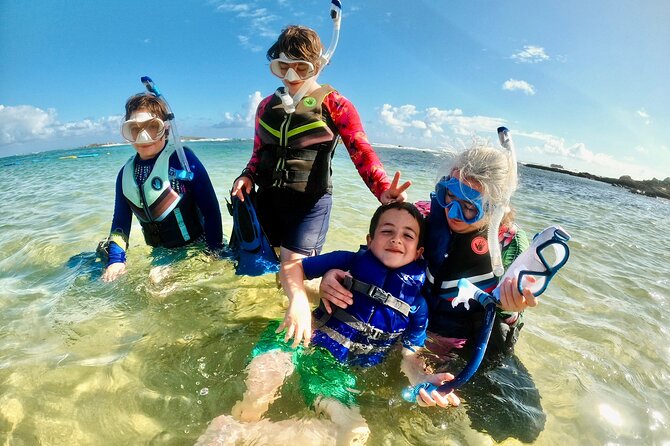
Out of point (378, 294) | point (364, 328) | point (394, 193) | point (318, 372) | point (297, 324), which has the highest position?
point (394, 193)

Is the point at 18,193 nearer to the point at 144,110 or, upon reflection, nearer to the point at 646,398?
the point at 144,110

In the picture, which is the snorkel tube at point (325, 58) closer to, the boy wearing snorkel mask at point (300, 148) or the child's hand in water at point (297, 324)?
the boy wearing snorkel mask at point (300, 148)

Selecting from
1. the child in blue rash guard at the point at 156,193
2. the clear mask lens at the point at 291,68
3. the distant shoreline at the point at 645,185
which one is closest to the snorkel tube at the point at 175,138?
the child in blue rash guard at the point at 156,193

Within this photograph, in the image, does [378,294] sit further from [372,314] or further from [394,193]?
[394,193]

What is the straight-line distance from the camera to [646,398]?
2764mm

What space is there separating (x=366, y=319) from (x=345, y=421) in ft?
1.97

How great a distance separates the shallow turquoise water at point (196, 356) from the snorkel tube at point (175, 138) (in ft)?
2.61

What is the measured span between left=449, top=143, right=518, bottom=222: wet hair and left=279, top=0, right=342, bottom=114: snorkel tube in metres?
1.32

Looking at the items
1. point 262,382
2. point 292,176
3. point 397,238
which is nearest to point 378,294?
point 397,238

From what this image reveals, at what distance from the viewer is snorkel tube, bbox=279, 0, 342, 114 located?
9.18 ft

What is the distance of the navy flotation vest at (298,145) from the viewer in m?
2.84

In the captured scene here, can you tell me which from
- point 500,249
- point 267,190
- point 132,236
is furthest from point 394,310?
point 132,236

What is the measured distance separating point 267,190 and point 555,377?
2.78 meters

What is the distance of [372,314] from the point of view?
2.39m
